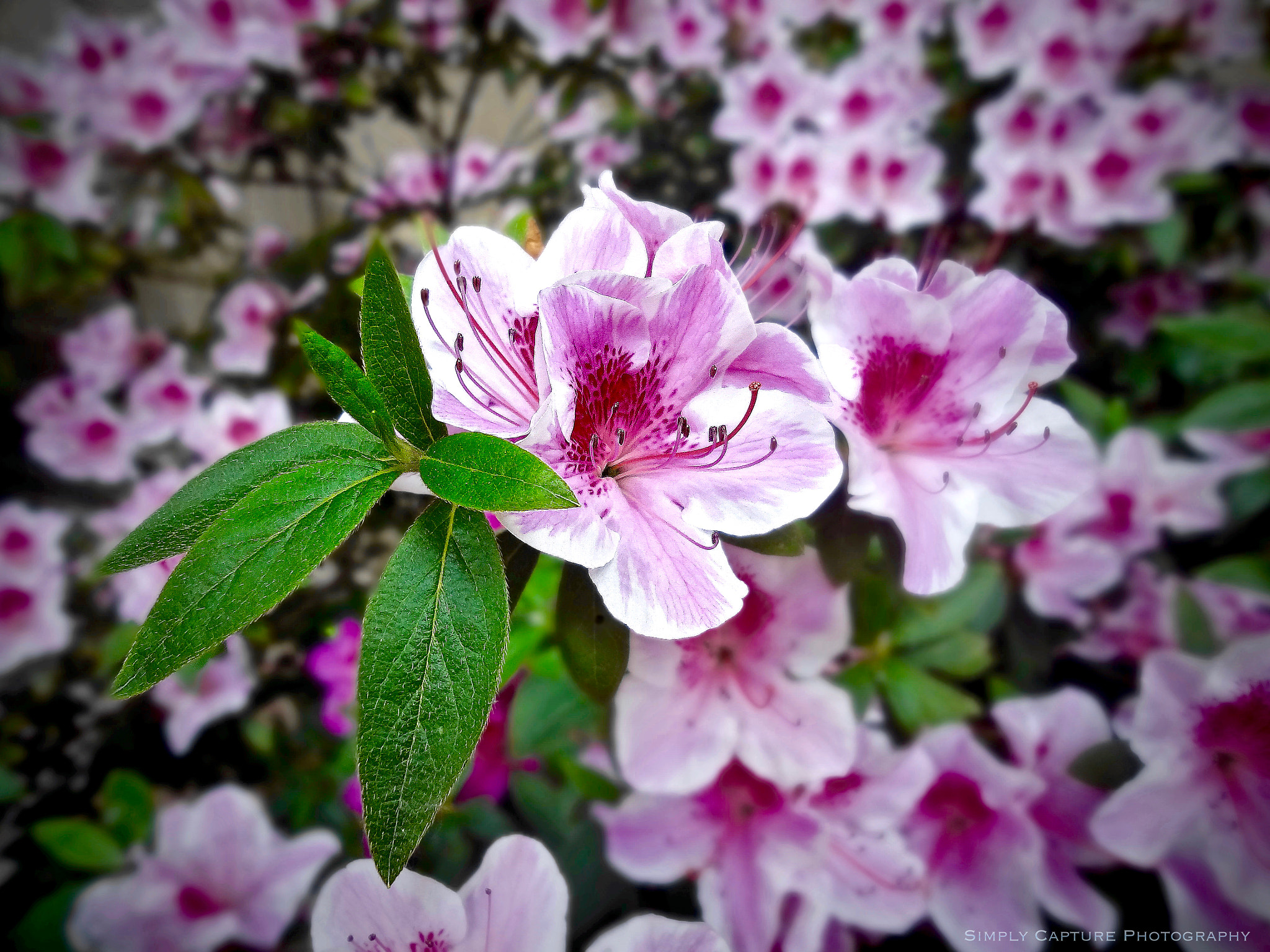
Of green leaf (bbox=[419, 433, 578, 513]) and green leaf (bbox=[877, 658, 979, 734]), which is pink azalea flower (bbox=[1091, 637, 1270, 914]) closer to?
green leaf (bbox=[877, 658, 979, 734])

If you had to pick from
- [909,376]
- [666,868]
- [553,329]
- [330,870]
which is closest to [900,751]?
[666,868]

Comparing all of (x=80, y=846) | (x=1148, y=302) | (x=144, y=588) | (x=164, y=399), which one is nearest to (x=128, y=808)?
(x=80, y=846)

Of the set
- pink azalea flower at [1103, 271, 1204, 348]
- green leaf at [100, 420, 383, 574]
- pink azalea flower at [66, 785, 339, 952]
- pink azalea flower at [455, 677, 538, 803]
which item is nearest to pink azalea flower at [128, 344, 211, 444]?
pink azalea flower at [66, 785, 339, 952]

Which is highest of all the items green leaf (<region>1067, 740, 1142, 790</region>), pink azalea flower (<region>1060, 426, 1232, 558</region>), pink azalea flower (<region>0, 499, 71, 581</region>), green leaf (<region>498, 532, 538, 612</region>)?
green leaf (<region>498, 532, 538, 612</region>)

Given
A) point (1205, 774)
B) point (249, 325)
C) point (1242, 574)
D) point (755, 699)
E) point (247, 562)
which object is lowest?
point (1242, 574)

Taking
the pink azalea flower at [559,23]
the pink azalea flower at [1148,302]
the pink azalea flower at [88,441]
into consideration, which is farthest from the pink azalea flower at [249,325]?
the pink azalea flower at [1148,302]

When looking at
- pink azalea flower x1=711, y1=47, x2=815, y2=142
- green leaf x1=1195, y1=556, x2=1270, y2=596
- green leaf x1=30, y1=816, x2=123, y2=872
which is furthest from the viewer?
pink azalea flower x1=711, y1=47, x2=815, y2=142

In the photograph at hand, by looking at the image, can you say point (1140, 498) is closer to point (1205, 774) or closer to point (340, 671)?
point (1205, 774)
